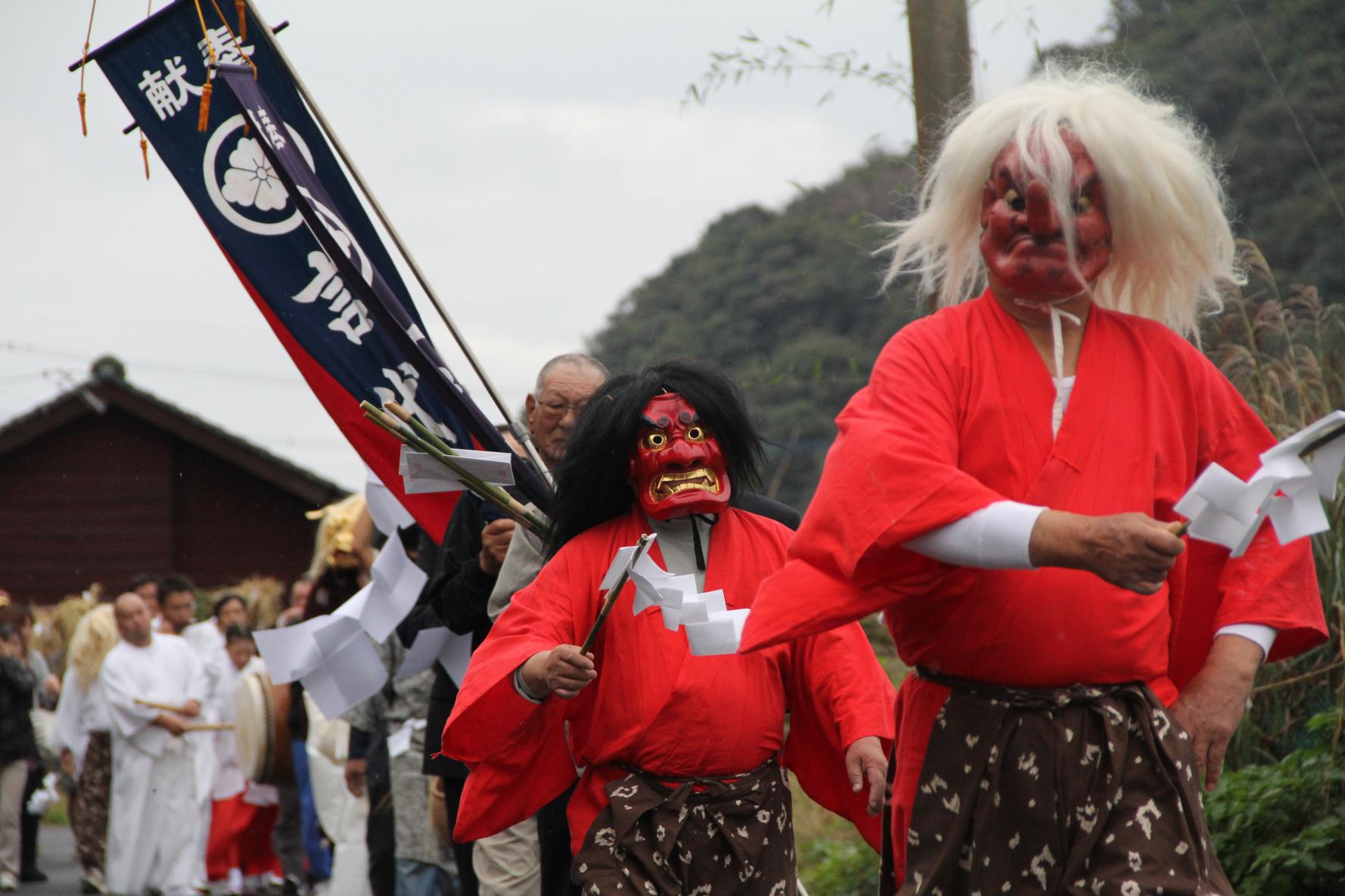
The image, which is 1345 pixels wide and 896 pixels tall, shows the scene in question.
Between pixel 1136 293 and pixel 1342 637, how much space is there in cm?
267

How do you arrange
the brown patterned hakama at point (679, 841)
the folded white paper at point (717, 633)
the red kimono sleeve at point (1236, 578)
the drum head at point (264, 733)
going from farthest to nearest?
1. the drum head at point (264, 733)
2. the brown patterned hakama at point (679, 841)
3. the folded white paper at point (717, 633)
4. the red kimono sleeve at point (1236, 578)

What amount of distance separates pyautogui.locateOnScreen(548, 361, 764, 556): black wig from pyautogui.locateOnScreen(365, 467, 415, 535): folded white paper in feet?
6.29

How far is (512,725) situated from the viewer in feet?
13.0

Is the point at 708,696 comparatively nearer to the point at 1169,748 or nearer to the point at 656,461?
the point at 656,461

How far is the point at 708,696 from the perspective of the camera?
385cm

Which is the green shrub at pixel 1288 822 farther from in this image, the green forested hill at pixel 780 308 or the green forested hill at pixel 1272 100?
the green forested hill at pixel 780 308

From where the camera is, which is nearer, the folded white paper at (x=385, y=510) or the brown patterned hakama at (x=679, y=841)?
the brown patterned hakama at (x=679, y=841)

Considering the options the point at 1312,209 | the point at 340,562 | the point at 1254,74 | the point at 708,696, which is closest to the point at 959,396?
the point at 708,696

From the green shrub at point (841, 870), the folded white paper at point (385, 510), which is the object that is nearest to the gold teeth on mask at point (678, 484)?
the folded white paper at point (385, 510)

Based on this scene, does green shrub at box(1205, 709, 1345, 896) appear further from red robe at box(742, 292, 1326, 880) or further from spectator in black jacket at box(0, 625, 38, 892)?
spectator in black jacket at box(0, 625, 38, 892)

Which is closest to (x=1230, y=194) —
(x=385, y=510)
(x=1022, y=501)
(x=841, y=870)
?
(x=841, y=870)

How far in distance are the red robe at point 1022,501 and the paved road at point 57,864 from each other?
10.5 metres

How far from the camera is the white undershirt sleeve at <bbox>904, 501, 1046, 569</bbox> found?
2.75m

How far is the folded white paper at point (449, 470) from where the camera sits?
13.7 ft
